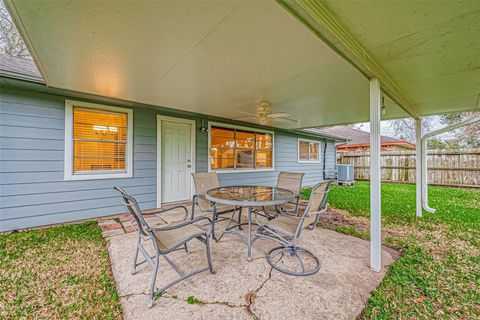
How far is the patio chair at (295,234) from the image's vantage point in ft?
7.11

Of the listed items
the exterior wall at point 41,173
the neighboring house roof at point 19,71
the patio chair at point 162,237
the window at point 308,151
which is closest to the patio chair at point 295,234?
the patio chair at point 162,237

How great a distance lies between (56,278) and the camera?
206 cm

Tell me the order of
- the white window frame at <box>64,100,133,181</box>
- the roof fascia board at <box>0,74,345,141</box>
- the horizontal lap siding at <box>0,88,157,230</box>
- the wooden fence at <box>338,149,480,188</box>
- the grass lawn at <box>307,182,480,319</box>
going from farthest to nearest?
1. the wooden fence at <box>338,149,480,188</box>
2. the white window frame at <box>64,100,133,181</box>
3. the horizontal lap siding at <box>0,88,157,230</box>
4. the roof fascia board at <box>0,74,345,141</box>
5. the grass lawn at <box>307,182,480,319</box>

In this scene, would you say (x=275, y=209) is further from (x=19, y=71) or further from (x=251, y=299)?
(x=19, y=71)

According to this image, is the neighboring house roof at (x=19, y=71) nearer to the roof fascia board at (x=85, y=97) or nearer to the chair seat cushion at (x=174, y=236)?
the roof fascia board at (x=85, y=97)

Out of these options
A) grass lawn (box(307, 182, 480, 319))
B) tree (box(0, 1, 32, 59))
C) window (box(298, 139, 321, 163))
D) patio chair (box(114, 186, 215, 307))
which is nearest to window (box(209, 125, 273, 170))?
window (box(298, 139, 321, 163))

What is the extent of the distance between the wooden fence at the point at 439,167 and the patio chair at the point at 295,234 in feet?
31.5

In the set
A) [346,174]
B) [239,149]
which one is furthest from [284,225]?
[346,174]

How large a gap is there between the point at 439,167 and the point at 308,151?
5482 mm

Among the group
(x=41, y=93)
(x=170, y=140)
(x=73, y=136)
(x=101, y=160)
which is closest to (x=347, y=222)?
(x=170, y=140)

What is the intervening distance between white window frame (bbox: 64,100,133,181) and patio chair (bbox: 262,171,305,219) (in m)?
3.06

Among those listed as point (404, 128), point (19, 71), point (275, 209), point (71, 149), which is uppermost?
point (404, 128)

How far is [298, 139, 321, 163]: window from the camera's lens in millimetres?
8789

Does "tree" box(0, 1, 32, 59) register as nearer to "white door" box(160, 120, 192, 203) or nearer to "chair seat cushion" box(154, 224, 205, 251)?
"white door" box(160, 120, 192, 203)
